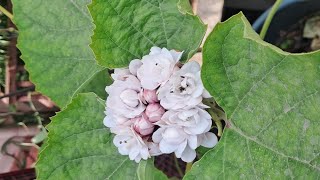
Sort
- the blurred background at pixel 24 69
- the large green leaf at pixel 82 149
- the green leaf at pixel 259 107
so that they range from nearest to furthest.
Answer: the green leaf at pixel 259 107
the large green leaf at pixel 82 149
the blurred background at pixel 24 69

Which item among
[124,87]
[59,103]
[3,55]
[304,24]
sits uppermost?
[124,87]

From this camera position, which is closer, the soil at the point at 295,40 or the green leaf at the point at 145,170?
the green leaf at the point at 145,170

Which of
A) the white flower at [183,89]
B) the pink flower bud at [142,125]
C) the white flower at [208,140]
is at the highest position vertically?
the white flower at [183,89]

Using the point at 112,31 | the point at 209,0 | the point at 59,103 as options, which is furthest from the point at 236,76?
the point at 209,0

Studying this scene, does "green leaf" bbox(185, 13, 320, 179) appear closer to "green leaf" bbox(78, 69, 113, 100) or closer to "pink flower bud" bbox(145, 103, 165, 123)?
"pink flower bud" bbox(145, 103, 165, 123)

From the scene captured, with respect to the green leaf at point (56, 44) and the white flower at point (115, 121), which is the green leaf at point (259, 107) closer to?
the white flower at point (115, 121)

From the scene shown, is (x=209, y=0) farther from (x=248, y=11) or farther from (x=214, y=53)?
(x=214, y=53)

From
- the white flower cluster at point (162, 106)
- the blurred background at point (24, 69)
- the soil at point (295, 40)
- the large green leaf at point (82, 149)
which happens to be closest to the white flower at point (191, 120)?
the white flower cluster at point (162, 106)

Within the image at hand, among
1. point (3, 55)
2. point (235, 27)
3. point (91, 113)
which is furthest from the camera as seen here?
point (3, 55)
